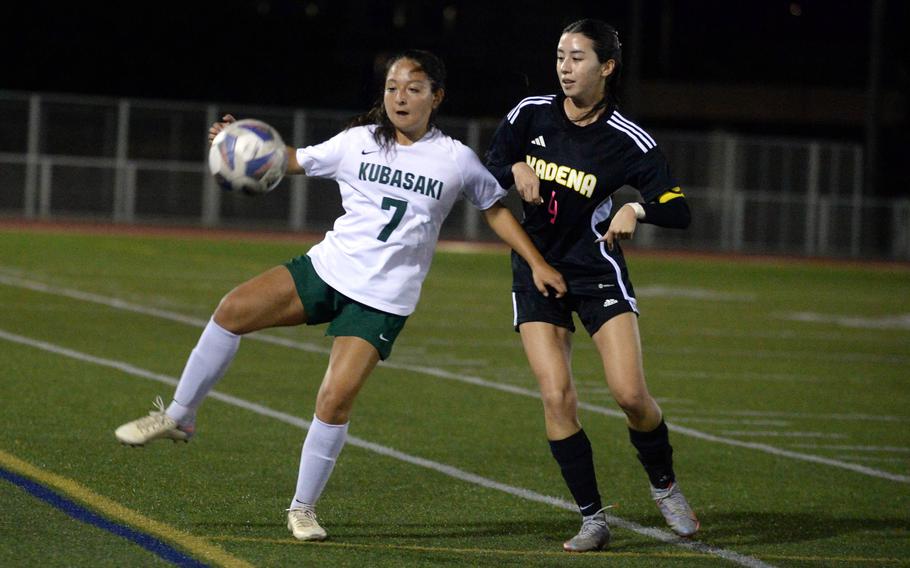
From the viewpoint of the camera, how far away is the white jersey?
6.27 m

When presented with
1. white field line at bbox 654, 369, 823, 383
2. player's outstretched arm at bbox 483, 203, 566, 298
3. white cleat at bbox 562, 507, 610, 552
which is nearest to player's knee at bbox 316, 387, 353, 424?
player's outstretched arm at bbox 483, 203, 566, 298

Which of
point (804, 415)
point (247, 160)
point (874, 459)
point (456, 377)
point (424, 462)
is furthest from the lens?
point (456, 377)

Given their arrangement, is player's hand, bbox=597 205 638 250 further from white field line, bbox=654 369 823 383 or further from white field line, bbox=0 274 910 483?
white field line, bbox=654 369 823 383

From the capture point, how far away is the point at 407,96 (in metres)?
6.23


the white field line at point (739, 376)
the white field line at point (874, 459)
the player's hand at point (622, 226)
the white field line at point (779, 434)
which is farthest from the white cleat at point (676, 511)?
the white field line at point (739, 376)

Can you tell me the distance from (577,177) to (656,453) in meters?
1.28

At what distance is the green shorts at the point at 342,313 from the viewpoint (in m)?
6.25

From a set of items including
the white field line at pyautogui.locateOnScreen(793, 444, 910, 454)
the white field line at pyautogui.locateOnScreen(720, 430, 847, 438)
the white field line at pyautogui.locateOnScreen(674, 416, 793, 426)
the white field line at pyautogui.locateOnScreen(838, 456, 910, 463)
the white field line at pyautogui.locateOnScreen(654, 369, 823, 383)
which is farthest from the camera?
the white field line at pyautogui.locateOnScreen(654, 369, 823, 383)

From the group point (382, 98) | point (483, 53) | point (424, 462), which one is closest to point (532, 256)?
point (382, 98)

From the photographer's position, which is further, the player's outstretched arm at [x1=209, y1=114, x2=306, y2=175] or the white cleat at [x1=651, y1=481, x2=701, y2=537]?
the white cleat at [x1=651, y1=481, x2=701, y2=537]

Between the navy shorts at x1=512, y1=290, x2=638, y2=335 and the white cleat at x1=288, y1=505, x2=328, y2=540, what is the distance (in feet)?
3.73

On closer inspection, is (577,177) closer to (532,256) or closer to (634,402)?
(532,256)

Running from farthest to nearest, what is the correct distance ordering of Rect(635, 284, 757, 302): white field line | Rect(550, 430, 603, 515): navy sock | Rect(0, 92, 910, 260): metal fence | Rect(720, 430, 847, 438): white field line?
Rect(0, 92, 910, 260): metal fence
Rect(635, 284, 757, 302): white field line
Rect(720, 430, 847, 438): white field line
Rect(550, 430, 603, 515): navy sock

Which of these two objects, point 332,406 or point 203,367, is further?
point 203,367
